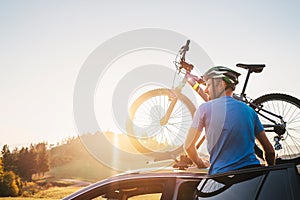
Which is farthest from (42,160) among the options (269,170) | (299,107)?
(269,170)

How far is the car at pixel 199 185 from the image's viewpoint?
190cm

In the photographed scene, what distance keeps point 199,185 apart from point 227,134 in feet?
2.57

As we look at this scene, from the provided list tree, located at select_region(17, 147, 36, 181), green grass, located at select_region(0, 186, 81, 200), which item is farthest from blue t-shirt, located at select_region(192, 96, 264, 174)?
tree, located at select_region(17, 147, 36, 181)

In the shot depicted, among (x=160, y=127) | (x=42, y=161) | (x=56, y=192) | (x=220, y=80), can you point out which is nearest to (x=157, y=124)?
(x=160, y=127)

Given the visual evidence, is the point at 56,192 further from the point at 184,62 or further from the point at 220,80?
the point at 220,80

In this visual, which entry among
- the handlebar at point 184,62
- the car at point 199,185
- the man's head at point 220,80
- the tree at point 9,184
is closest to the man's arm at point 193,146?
the car at point 199,185

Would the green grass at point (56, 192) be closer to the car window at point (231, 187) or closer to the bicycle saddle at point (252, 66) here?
the car window at point (231, 187)

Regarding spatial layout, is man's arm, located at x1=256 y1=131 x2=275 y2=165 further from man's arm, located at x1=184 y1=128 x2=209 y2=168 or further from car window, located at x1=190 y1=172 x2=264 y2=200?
car window, located at x1=190 y1=172 x2=264 y2=200

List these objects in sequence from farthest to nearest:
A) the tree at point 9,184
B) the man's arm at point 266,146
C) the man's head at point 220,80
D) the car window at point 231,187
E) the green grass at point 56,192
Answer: the tree at point 9,184
the green grass at point 56,192
the man's head at point 220,80
the man's arm at point 266,146
the car window at point 231,187

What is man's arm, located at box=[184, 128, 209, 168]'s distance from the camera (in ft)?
10.4

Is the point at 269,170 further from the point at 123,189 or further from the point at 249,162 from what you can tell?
the point at 123,189

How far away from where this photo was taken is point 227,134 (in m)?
2.99

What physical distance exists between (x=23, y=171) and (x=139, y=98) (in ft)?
94.5

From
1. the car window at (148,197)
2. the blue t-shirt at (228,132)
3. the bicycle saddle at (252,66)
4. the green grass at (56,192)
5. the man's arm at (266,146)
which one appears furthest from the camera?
the bicycle saddle at (252,66)
